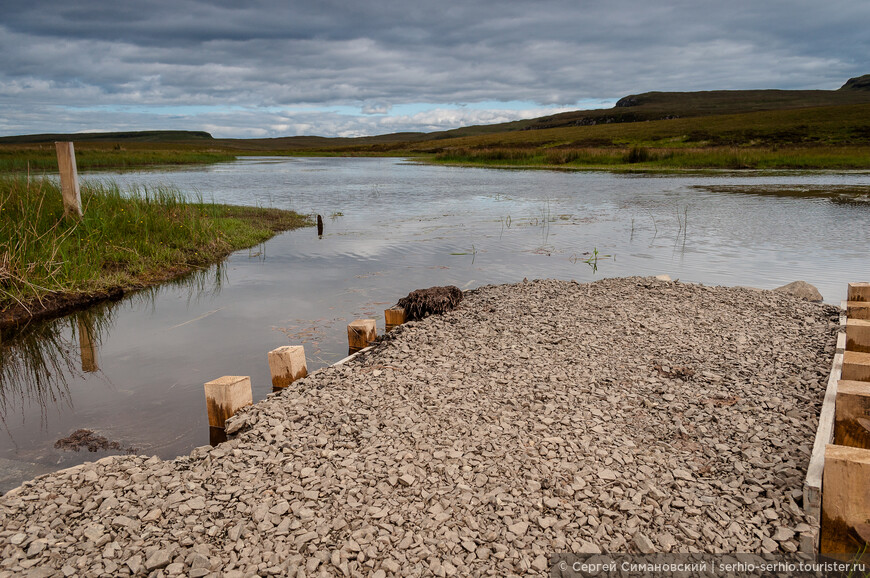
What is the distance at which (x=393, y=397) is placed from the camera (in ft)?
14.3

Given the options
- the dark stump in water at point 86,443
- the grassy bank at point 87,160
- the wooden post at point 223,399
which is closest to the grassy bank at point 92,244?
the dark stump in water at point 86,443

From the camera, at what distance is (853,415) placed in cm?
327

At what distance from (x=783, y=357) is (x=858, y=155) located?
40.8 meters

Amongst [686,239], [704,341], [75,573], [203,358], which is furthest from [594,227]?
[75,573]

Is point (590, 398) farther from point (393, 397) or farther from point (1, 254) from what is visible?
point (1, 254)

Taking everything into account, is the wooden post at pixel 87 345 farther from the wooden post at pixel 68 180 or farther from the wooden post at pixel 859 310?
the wooden post at pixel 859 310

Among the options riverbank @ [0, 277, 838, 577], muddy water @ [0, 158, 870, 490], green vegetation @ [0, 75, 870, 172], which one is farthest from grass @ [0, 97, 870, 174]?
riverbank @ [0, 277, 838, 577]

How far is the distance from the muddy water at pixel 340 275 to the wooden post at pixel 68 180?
2003mm

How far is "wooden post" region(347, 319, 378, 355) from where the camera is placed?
6023mm

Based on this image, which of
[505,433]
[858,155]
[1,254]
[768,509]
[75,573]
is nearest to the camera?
[75,573]

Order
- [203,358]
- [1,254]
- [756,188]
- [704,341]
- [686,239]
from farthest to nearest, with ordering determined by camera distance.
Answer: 1. [756,188]
2. [686,239]
3. [1,254]
4. [203,358]
5. [704,341]

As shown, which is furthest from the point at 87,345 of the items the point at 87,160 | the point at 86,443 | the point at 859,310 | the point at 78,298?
the point at 87,160

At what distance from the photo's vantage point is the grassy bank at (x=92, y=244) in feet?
25.3

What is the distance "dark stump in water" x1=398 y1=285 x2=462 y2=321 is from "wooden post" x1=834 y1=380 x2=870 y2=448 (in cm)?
425
